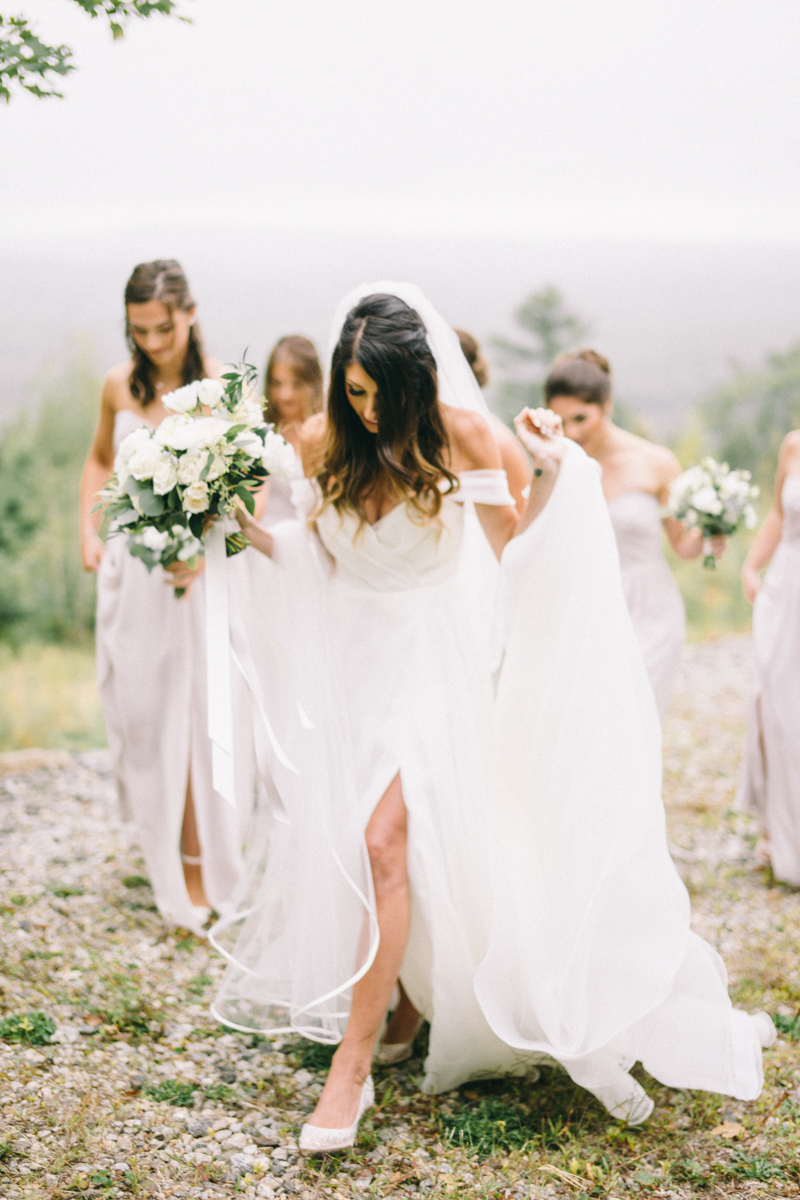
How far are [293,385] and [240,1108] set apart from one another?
311cm

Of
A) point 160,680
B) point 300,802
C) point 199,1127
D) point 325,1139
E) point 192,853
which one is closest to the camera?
point 325,1139

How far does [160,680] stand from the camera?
4090 mm

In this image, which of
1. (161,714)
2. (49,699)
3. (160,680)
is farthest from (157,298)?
(49,699)

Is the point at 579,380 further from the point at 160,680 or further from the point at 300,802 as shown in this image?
the point at 300,802

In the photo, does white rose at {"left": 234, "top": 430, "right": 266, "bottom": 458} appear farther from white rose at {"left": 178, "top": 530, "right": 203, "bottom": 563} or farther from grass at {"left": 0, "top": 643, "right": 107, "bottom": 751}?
grass at {"left": 0, "top": 643, "right": 107, "bottom": 751}

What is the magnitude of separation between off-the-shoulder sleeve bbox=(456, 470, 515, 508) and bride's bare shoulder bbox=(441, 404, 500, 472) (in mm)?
27

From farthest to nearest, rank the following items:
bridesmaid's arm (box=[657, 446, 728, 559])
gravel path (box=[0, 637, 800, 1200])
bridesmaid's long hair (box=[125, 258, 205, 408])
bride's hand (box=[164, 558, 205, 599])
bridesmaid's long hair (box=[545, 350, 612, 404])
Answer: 1. bridesmaid's arm (box=[657, 446, 728, 559])
2. bridesmaid's long hair (box=[545, 350, 612, 404])
3. bridesmaid's long hair (box=[125, 258, 205, 408])
4. bride's hand (box=[164, 558, 205, 599])
5. gravel path (box=[0, 637, 800, 1200])

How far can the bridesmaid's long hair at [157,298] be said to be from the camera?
3826 mm

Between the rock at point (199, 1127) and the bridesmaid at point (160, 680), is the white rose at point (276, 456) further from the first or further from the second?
the rock at point (199, 1127)

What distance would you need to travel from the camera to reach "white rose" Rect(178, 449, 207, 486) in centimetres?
291

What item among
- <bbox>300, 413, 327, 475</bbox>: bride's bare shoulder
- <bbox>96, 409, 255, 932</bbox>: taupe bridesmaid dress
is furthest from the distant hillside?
<bbox>300, 413, 327, 475</bbox>: bride's bare shoulder

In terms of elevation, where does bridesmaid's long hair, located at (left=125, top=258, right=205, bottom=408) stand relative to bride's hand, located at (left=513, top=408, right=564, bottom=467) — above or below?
above

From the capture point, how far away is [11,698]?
27.3 ft

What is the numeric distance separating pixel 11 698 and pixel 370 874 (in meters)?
6.30
